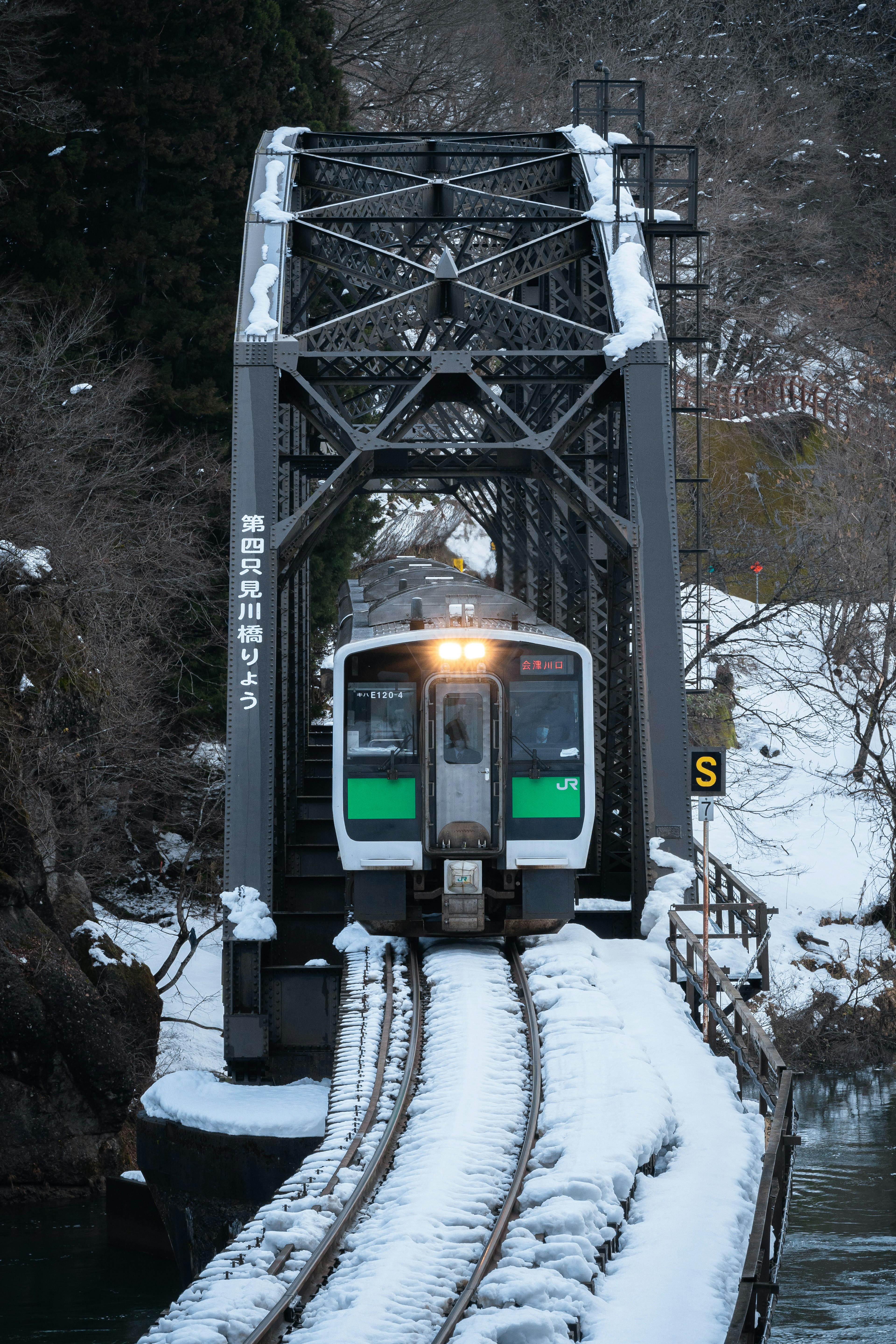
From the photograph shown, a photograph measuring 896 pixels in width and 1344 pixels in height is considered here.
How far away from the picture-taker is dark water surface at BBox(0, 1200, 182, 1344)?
14438 millimetres

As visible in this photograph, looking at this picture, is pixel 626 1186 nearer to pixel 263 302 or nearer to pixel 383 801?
pixel 383 801

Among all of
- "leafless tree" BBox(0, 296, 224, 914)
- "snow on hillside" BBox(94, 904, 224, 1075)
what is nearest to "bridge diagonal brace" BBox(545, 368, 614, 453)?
"leafless tree" BBox(0, 296, 224, 914)

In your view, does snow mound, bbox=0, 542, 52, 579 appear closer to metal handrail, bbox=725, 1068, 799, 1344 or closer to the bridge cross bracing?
the bridge cross bracing

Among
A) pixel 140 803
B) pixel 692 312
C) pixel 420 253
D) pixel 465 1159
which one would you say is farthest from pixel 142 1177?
pixel 692 312

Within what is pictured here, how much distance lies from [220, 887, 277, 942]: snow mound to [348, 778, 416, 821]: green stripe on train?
120 cm

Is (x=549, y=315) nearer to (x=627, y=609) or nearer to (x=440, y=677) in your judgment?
(x=627, y=609)

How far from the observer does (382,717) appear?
1288 centimetres

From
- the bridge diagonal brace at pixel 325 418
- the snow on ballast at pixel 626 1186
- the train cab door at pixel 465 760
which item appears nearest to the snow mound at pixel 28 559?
the bridge diagonal brace at pixel 325 418

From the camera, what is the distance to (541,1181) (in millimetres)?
8008

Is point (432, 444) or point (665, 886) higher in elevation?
point (432, 444)

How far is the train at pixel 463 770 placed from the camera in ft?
41.8

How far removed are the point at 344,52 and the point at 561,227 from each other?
20.4 m

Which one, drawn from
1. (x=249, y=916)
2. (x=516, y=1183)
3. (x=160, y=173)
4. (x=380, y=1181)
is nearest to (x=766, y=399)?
(x=160, y=173)

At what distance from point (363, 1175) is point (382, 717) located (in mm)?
5113
